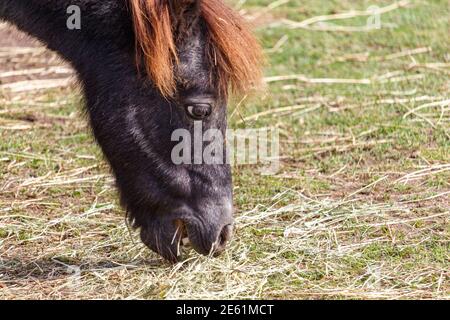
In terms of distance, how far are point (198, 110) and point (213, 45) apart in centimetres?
34

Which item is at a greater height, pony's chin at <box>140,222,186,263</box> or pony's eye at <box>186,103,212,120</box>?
pony's eye at <box>186,103,212,120</box>

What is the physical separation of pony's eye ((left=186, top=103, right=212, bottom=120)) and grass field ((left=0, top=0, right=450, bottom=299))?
1.25 feet

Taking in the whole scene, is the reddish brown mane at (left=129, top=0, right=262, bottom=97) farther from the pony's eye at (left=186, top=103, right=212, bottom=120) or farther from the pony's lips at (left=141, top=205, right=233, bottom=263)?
the pony's lips at (left=141, top=205, right=233, bottom=263)

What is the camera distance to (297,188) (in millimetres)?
6609

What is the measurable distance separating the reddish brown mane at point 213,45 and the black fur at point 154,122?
63 millimetres

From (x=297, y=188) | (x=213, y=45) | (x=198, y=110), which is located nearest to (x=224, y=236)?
(x=198, y=110)

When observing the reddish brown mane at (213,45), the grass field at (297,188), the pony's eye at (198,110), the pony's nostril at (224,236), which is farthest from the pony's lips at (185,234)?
the reddish brown mane at (213,45)

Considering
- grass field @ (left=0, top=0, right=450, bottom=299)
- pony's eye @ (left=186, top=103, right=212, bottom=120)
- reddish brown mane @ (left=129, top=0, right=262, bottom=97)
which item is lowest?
grass field @ (left=0, top=0, right=450, bottom=299)

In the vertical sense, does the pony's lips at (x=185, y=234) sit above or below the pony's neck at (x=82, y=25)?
below

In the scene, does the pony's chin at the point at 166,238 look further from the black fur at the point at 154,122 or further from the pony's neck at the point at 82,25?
the pony's neck at the point at 82,25

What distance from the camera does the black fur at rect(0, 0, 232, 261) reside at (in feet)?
16.4

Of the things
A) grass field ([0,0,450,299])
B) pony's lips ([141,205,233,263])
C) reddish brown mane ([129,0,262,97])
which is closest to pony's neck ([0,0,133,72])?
reddish brown mane ([129,0,262,97])

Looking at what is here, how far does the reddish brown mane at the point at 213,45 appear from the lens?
15.9 feet
